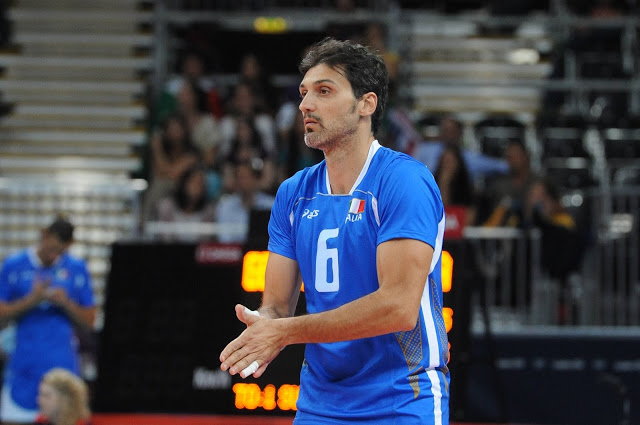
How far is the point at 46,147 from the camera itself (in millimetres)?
16141

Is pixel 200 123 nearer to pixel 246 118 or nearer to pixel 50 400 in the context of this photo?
pixel 246 118

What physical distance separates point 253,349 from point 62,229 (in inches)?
238

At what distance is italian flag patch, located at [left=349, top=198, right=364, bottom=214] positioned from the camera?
392 centimetres

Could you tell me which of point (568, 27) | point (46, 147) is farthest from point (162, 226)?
point (568, 27)

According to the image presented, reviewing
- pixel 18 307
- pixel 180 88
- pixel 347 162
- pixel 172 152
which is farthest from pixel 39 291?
pixel 347 162

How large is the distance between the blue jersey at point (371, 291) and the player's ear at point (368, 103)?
0.19m

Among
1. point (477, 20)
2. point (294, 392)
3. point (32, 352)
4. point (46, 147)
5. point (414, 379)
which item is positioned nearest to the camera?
point (414, 379)

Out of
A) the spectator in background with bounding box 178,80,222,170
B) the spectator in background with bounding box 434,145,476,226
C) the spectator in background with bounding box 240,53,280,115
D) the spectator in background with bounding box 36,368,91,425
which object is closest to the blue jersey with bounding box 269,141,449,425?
the spectator in background with bounding box 36,368,91,425

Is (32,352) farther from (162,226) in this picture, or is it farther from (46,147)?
(46,147)

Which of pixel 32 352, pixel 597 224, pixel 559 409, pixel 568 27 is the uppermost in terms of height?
pixel 568 27

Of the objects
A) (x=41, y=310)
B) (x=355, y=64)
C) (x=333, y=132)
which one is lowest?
(x=41, y=310)

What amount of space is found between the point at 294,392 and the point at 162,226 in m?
4.59

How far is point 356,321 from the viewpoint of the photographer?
3.63 meters

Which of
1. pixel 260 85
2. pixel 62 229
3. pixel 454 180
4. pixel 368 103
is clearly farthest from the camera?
pixel 260 85
